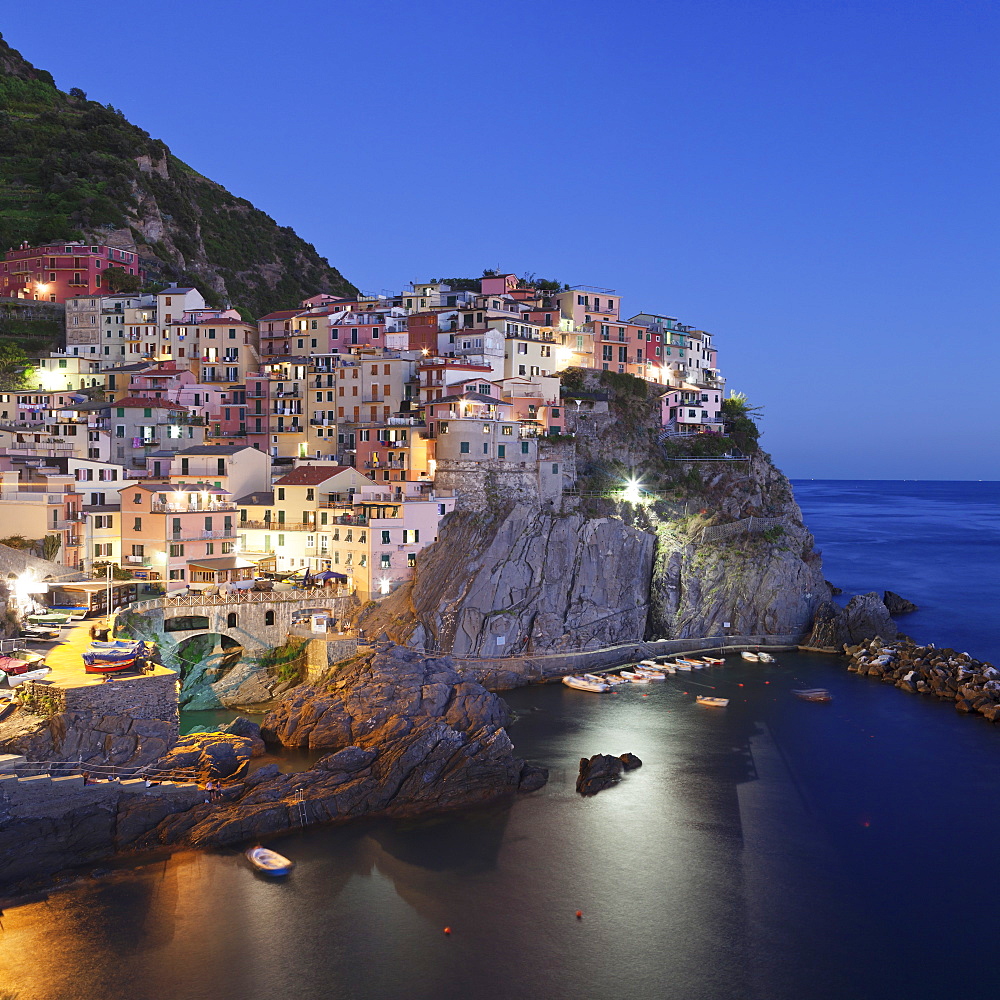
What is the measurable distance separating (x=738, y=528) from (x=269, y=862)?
39.4 metres

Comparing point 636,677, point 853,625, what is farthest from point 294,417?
point 853,625

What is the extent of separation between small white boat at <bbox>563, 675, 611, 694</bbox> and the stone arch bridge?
13627 millimetres

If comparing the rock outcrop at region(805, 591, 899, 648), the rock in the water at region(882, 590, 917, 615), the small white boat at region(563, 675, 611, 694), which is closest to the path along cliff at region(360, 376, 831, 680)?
the rock outcrop at region(805, 591, 899, 648)

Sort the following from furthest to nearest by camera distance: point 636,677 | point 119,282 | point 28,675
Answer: point 119,282
point 636,677
point 28,675

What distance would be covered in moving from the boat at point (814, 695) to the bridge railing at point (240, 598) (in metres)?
24.0

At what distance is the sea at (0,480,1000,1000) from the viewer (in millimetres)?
22828

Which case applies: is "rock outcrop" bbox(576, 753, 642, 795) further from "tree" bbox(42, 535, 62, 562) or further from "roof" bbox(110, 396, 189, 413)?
"roof" bbox(110, 396, 189, 413)

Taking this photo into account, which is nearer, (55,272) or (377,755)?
(377,755)

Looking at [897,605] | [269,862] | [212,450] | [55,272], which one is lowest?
[269,862]

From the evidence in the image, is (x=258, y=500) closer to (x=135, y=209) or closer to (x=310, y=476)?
(x=310, y=476)

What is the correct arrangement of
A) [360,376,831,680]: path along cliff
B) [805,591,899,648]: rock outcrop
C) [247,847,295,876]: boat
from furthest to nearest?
[805,591,899,648]: rock outcrop
[360,376,831,680]: path along cliff
[247,847,295,876]: boat

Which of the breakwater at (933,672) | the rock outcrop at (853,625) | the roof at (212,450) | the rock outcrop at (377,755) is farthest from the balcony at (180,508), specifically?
the breakwater at (933,672)

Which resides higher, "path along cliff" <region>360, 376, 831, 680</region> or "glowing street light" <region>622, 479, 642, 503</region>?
"glowing street light" <region>622, 479, 642, 503</region>

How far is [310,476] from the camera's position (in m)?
51.6
